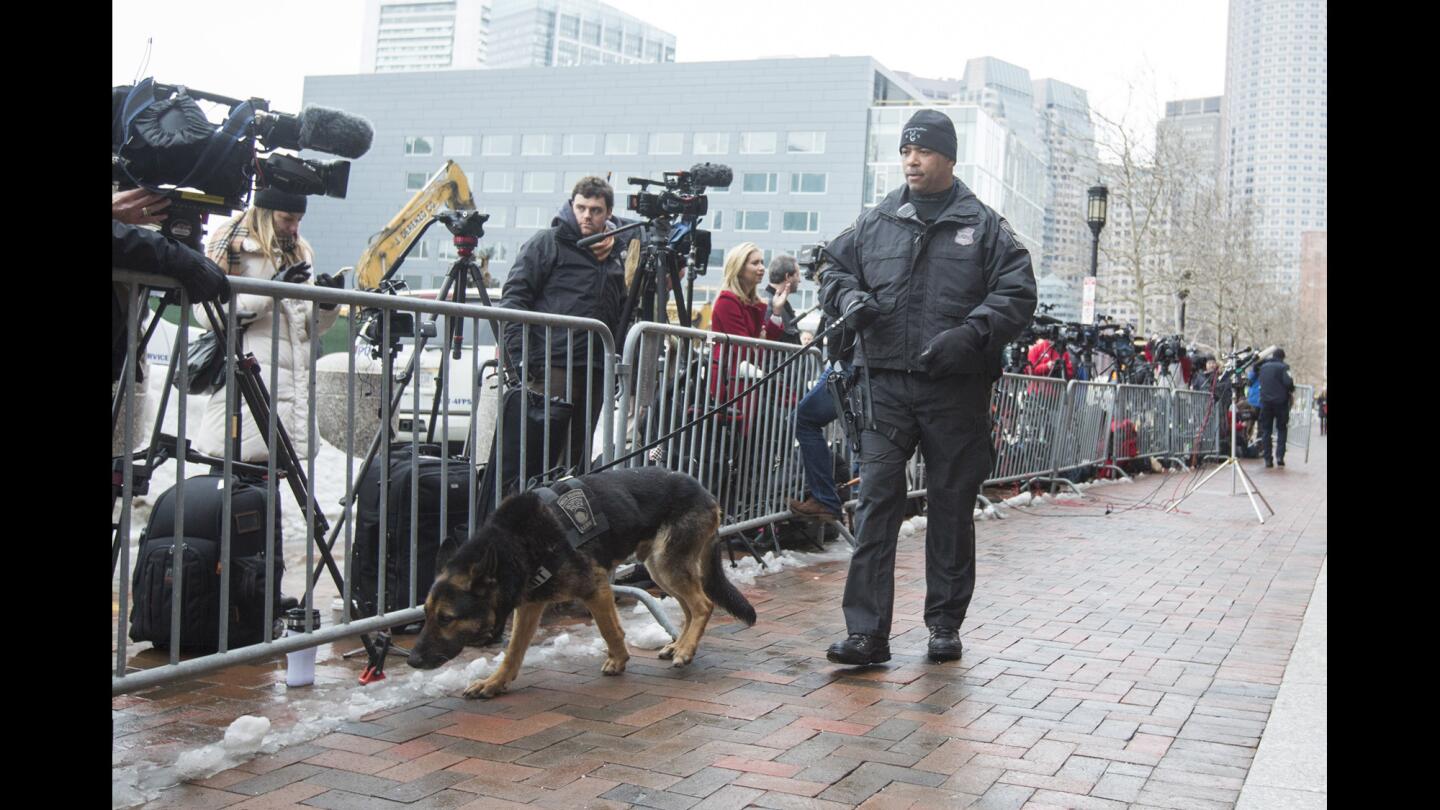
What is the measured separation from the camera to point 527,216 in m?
101

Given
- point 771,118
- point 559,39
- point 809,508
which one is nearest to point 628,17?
point 559,39

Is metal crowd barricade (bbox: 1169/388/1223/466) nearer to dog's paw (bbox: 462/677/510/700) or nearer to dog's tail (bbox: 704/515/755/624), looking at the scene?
dog's tail (bbox: 704/515/755/624)

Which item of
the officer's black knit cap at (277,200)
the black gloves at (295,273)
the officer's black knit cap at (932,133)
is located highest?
the officer's black knit cap at (932,133)

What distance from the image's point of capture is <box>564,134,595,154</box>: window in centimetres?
9844

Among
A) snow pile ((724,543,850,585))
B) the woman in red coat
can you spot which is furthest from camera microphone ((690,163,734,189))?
snow pile ((724,543,850,585))

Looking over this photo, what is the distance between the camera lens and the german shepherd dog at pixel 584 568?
3994mm

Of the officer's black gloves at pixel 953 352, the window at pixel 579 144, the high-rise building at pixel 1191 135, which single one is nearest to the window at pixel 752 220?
the window at pixel 579 144

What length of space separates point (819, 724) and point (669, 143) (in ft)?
309

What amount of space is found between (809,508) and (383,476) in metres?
3.79

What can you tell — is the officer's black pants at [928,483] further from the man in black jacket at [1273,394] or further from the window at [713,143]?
the window at [713,143]

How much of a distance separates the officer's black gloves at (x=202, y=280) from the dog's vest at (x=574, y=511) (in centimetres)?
128
